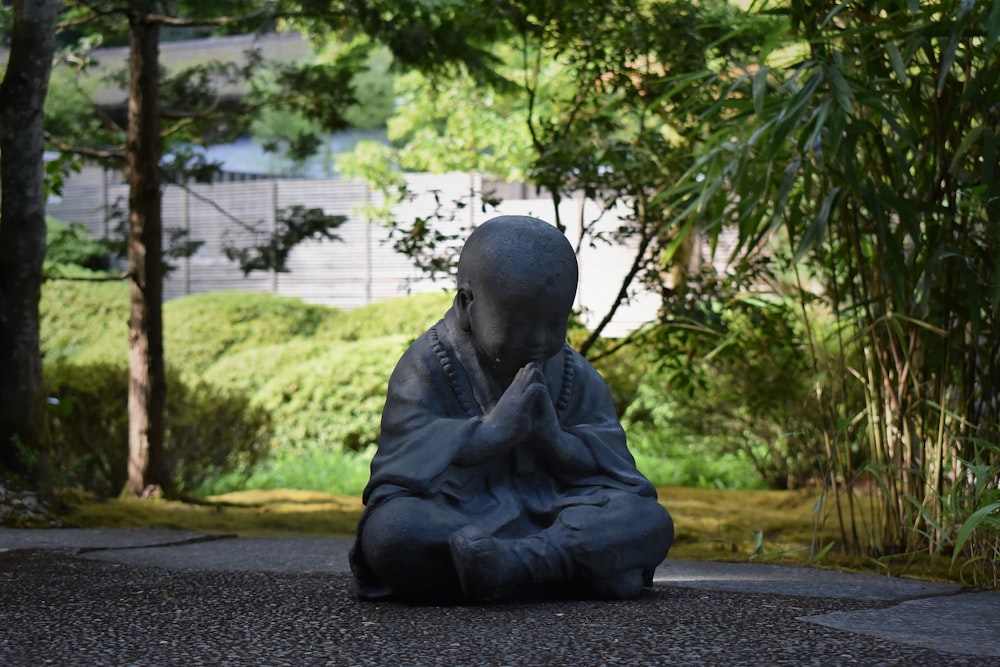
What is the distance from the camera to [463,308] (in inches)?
130

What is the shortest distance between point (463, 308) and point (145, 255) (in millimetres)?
3212

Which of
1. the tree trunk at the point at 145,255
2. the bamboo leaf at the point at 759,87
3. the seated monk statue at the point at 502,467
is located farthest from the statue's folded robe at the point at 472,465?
the tree trunk at the point at 145,255

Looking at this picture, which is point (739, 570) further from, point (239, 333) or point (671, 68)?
point (239, 333)

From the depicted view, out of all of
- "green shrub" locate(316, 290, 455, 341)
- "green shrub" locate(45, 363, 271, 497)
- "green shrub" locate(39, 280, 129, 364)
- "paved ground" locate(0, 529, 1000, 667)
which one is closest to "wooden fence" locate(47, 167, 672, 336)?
"green shrub" locate(39, 280, 129, 364)

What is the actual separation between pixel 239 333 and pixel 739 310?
18.2 ft

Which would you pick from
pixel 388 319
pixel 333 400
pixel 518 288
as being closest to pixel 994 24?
pixel 518 288

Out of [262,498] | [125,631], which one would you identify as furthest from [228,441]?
[125,631]

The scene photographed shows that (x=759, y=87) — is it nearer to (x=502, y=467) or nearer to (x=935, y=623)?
(x=502, y=467)

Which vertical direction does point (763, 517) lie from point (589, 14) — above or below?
below

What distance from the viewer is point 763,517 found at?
20.0 ft

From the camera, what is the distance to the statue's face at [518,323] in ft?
10.1

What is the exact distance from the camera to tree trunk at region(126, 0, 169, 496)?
19.7 ft

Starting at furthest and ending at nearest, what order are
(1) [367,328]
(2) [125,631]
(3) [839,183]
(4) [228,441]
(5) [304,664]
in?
(1) [367,328]
(4) [228,441]
(3) [839,183]
(2) [125,631]
(5) [304,664]

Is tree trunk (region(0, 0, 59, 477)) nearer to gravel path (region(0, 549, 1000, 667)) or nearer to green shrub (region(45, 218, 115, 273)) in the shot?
gravel path (region(0, 549, 1000, 667))
